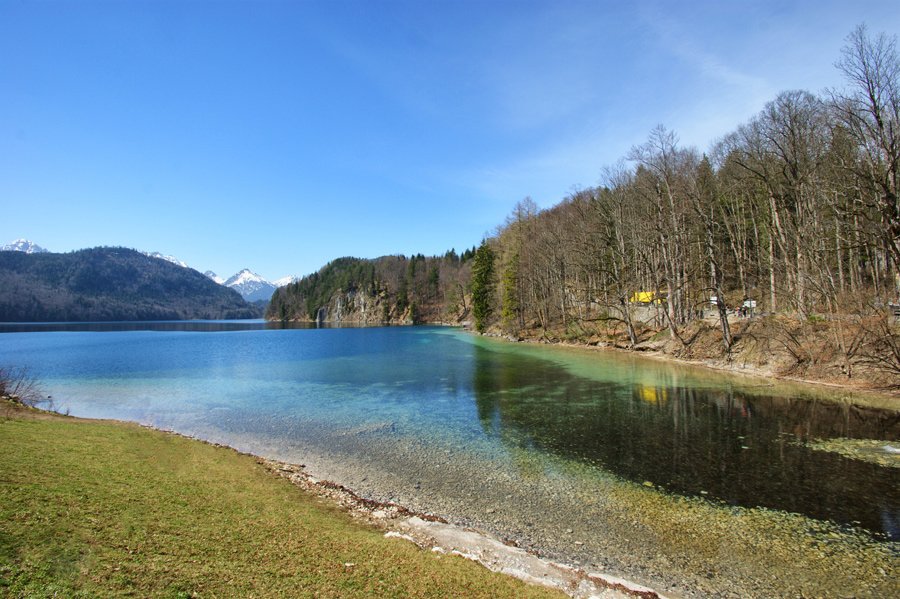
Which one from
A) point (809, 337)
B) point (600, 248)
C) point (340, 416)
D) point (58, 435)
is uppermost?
point (600, 248)

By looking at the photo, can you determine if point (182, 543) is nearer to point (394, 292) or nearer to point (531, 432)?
point (531, 432)

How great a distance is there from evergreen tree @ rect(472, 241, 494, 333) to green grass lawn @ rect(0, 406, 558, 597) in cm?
6310

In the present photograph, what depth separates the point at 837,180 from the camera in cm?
2909

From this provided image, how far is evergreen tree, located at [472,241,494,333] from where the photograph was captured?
71.8 meters

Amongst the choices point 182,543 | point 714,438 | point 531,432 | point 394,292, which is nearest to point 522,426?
point 531,432

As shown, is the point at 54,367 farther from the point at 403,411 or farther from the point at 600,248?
the point at 600,248

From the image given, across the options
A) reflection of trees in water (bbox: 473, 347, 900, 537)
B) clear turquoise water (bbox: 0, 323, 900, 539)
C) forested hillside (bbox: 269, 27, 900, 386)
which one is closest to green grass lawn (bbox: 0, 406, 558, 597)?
clear turquoise water (bbox: 0, 323, 900, 539)

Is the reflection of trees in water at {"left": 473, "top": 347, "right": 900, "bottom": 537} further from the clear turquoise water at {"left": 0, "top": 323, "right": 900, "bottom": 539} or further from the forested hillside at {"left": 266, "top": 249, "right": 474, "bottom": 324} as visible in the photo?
the forested hillside at {"left": 266, "top": 249, "right": 474, "bottom": 324}

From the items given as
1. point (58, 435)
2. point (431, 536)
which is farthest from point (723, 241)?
point (58, 435)

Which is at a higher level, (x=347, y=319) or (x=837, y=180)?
(x=837, y=180)

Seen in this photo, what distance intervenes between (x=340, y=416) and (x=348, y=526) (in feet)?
37.2

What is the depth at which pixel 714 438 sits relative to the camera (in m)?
14.4

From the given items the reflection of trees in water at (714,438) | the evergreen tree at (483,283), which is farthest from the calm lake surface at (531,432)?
the evergreen tree at (483,283)

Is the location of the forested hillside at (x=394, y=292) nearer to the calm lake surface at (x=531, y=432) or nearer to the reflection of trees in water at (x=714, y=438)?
the calm lake surface at (x=531, y=432)
